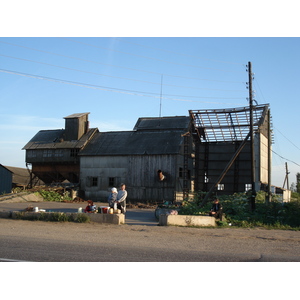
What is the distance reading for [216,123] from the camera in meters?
41.3

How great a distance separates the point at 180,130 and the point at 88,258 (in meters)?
35.6

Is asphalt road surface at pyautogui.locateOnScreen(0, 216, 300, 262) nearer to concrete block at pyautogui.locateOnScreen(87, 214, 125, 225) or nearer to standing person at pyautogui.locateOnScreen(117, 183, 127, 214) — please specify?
concrete block at pyautogui.locateOnScreen(87, 214, 125, 225)

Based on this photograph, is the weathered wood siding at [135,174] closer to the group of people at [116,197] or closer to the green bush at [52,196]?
the green bush at [52,196]

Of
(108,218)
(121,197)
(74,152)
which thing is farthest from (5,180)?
(108,218)

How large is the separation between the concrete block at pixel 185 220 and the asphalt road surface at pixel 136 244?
0.76m

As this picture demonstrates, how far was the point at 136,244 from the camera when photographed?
40.7 feet

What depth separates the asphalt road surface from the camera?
987 centimetres

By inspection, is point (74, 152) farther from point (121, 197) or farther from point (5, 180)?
point (121, 197)

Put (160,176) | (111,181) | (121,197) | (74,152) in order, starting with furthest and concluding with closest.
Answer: (74,152)
(111,181)
(160,176)
(121,197)

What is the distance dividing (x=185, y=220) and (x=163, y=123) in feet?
92.5

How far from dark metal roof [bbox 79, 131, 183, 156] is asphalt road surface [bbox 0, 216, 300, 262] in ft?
82.6

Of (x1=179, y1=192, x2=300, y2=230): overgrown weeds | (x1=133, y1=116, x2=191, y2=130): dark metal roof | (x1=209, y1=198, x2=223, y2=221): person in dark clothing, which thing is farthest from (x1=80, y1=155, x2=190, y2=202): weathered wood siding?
(x1=209, y1=198, x2=223, y2=221): person in dark clothing

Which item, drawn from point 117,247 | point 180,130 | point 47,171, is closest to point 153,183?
point 180,130

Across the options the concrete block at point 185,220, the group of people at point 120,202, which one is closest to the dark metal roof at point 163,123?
the group of people at point 120,202
